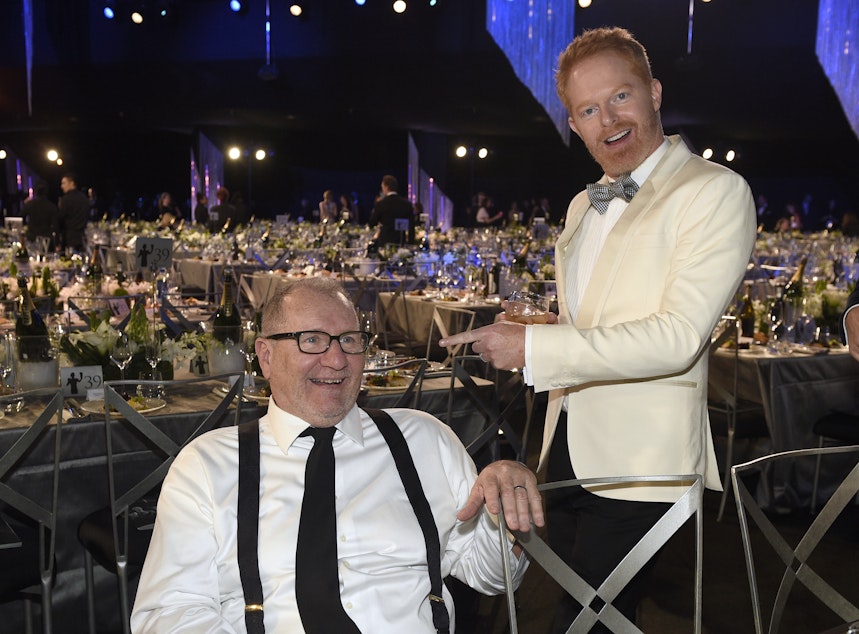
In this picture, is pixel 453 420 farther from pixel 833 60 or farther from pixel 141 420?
pixel 833 60

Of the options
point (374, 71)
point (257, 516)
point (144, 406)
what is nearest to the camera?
point (257, 516)

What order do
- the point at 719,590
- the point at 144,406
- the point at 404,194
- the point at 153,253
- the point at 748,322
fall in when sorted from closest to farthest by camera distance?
the point at 144,406
the point at 719,590
the point at 748,322
the point at 153,253
the point at 404,194

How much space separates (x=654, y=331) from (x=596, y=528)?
51cm

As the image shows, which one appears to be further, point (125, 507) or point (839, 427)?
point (839, 427)

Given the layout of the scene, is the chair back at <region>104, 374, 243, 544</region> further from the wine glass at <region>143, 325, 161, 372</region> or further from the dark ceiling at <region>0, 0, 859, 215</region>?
the dark ceiling at <region>0, 0, 859, 215</region>

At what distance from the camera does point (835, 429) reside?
4.30 metres

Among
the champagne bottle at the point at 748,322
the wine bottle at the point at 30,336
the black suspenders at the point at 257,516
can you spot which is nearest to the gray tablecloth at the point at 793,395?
the champagne bottle at the point at 748,322

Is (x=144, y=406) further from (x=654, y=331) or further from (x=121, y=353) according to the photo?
(x=654, y=331)

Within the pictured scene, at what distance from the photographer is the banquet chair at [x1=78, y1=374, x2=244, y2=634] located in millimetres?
2502

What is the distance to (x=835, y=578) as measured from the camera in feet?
11.9

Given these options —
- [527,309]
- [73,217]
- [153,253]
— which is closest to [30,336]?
[153,253]

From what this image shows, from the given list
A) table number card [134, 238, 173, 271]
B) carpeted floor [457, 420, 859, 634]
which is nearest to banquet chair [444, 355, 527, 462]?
carpeted floor [457, 420, 859, 634]

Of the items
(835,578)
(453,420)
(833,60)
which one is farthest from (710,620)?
(833,60)

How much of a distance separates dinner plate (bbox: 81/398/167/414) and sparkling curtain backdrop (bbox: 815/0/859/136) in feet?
45.2
